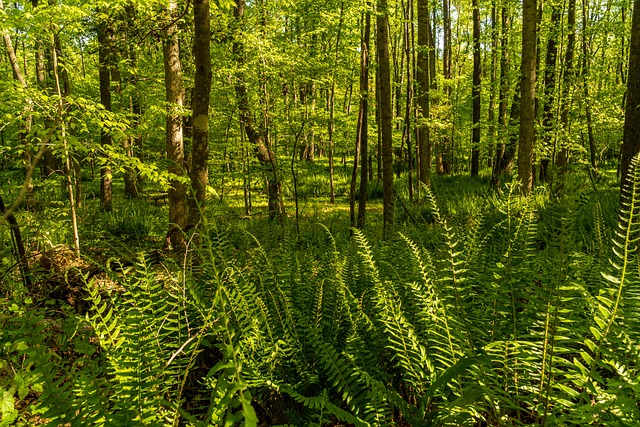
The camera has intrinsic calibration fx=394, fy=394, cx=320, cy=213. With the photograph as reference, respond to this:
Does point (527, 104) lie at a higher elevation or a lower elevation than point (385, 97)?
lower

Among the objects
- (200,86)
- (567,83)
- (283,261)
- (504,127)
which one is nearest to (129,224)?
(200,86)

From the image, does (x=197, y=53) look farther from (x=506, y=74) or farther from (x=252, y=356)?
(x=506, y=74)

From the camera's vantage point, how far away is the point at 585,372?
100 cm

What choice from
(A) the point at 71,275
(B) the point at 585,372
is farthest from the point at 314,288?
(A) the point at 71,275

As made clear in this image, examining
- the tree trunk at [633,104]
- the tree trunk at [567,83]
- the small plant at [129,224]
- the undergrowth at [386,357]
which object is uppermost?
the tree trunk at [567,83]

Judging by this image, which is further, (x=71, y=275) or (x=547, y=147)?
(x=547, y=147)

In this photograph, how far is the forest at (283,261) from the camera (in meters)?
1.07

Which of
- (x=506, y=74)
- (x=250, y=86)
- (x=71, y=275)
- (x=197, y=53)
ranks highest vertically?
(x=506, y=74)

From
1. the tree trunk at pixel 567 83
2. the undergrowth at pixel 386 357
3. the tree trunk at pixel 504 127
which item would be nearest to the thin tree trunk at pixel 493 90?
the tree trunk at pixel 504 127

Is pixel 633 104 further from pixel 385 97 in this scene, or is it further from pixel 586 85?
pixel 586 85

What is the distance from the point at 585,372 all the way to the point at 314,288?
4.83ft

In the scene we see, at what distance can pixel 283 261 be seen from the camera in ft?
9.24

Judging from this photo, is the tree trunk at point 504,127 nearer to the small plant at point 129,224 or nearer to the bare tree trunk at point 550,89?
the bare tree trunk at point 550,89

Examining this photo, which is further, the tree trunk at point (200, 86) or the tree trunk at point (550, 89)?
the tree trunk at point (550, 89)
